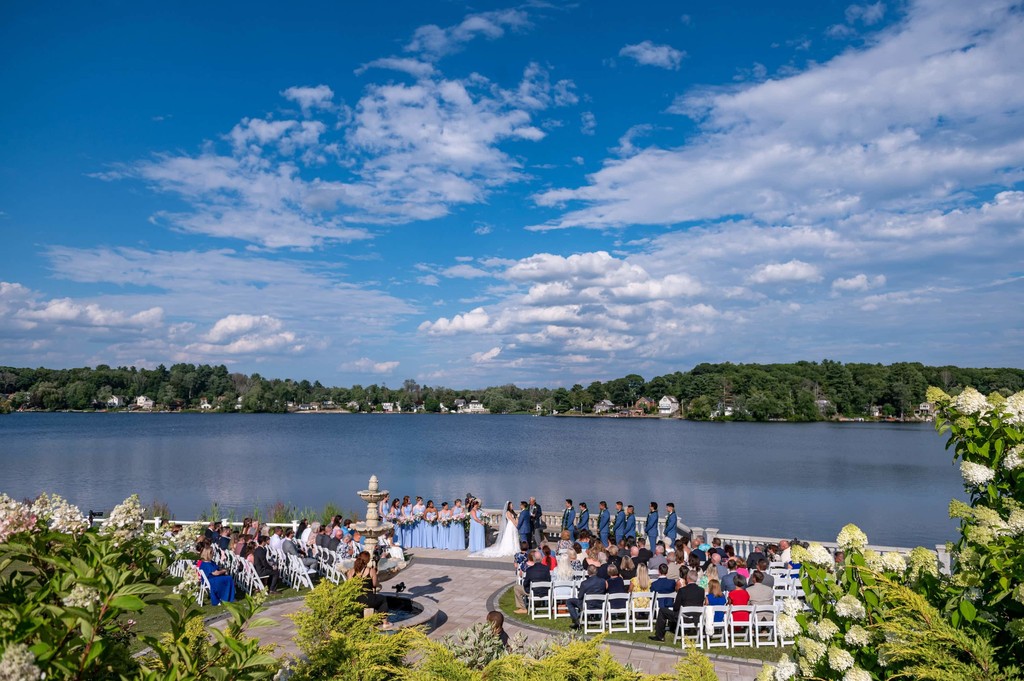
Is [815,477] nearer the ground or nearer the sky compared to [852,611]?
nearer the ground

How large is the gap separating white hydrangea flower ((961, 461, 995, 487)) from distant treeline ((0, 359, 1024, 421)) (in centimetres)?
11673

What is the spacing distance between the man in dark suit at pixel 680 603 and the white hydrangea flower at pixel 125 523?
28.0 feet

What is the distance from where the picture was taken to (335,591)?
564 centimetres

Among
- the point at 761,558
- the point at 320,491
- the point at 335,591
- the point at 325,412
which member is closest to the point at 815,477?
the point at 320,491

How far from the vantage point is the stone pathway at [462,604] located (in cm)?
884

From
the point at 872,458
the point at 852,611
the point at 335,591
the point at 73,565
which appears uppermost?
the point at 73,565

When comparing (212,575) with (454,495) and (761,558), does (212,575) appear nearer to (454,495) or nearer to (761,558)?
(761,558)

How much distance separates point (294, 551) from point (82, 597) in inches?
481

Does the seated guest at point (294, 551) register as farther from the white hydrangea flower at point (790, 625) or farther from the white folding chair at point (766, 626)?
the white hydrangea flower at point (790, 625)

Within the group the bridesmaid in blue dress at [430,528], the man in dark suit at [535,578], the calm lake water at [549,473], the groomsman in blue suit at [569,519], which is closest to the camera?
the man in dark suit at [535,578]

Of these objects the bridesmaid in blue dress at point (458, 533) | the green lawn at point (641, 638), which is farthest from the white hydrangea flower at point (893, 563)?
the bridesmaid in blue dress at point (458, 533)

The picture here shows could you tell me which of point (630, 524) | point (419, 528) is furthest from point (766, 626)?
point (419, 528)

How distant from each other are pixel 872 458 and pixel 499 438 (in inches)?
1670

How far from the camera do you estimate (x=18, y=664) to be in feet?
5.95
